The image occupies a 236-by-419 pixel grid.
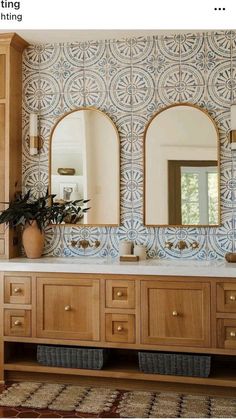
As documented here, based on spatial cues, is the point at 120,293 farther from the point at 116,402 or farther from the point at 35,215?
the point at 35,215

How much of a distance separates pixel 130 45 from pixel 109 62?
0.67ft

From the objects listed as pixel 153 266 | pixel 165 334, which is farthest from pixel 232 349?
pixel 153 266

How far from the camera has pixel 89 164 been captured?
374 cm

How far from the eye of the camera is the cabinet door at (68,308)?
10.8 feet

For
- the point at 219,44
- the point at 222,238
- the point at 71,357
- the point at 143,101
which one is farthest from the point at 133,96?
the point at 71,357

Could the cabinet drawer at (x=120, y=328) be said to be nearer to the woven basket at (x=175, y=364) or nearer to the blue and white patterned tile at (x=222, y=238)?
the woven basket at (x=175, y=364)

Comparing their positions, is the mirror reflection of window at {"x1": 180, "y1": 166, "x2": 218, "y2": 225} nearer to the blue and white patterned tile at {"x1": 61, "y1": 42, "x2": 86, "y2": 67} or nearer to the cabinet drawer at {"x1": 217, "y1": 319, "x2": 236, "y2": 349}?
the cabinet drawer at {"x1": 217, "y1": 319, "x2": 236, "y2": 349}

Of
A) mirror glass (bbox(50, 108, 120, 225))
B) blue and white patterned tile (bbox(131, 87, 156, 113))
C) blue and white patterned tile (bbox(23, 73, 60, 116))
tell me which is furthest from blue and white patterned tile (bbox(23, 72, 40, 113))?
blue and white patterned tile (bbox(131, 87, 156, 113))

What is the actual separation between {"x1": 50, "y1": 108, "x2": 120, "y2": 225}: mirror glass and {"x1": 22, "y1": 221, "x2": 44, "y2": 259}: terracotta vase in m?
0.32

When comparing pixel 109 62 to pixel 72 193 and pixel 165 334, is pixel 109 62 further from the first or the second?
pixel 165 334

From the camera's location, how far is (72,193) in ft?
12.4
